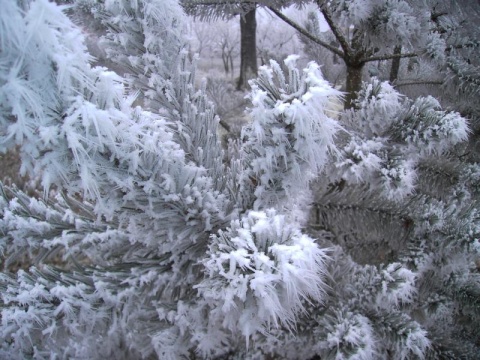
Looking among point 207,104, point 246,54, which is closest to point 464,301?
point 207,104

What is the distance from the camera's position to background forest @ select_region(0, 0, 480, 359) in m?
0.52

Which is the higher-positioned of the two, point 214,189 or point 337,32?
point 337,32

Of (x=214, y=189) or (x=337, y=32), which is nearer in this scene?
(x=214, y=189)

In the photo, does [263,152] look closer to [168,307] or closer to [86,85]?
[86,85]

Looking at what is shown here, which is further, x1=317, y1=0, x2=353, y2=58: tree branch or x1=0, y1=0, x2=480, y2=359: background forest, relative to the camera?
x1=317, y1=0, x2=353, y2=58: tree branch

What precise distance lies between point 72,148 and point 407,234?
114 cm

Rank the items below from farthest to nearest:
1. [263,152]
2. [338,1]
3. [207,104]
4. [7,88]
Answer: [338,1]
[207,104]
[263,152]
[7,88]

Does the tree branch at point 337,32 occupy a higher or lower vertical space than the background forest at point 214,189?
higher

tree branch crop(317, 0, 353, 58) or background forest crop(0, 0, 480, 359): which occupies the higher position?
tree branch crop(317, 0, 353, 58)

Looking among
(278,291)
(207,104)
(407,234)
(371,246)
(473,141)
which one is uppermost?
A: (207,104)

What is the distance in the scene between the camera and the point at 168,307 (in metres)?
0.93

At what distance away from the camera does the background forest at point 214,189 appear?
0.52 metres

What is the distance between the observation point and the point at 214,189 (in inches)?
34.1

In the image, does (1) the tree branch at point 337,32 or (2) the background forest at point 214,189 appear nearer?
(2) the background forest at point 214,189
